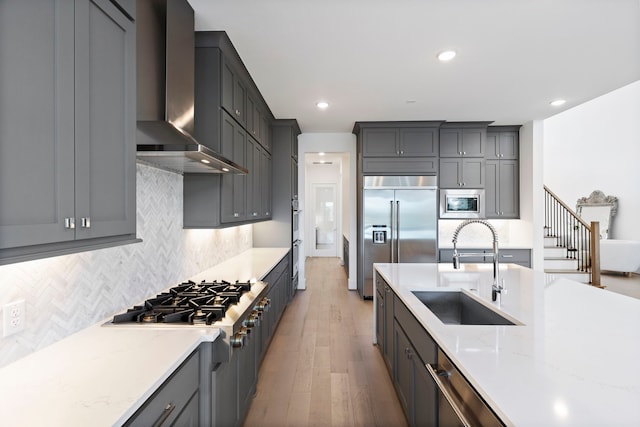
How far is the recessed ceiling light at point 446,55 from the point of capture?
109 inches

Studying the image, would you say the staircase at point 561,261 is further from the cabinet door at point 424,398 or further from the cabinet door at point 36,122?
the cabinet door at point 36,122

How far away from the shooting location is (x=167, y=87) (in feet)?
5.93

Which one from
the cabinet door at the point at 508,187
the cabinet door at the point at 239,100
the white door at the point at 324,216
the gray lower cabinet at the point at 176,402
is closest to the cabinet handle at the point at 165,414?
the gray lower cabinet at the point at 176,402

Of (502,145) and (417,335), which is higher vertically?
(502,145)

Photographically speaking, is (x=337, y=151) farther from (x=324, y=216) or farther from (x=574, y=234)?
(x=574, y=234)

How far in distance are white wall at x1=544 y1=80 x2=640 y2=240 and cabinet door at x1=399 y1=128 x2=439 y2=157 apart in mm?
6157

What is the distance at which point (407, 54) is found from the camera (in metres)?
2.82

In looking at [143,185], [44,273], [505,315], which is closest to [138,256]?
[143,185]

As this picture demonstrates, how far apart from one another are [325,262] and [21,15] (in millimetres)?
8068

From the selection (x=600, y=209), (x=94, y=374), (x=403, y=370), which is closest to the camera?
(x=94, y=374)

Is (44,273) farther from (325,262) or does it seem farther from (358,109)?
(325,262)

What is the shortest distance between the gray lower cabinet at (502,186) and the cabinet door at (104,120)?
17.7 feet

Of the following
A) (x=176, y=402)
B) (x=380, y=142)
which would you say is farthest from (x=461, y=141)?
(x=176, y=402)

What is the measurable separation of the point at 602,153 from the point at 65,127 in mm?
11065
